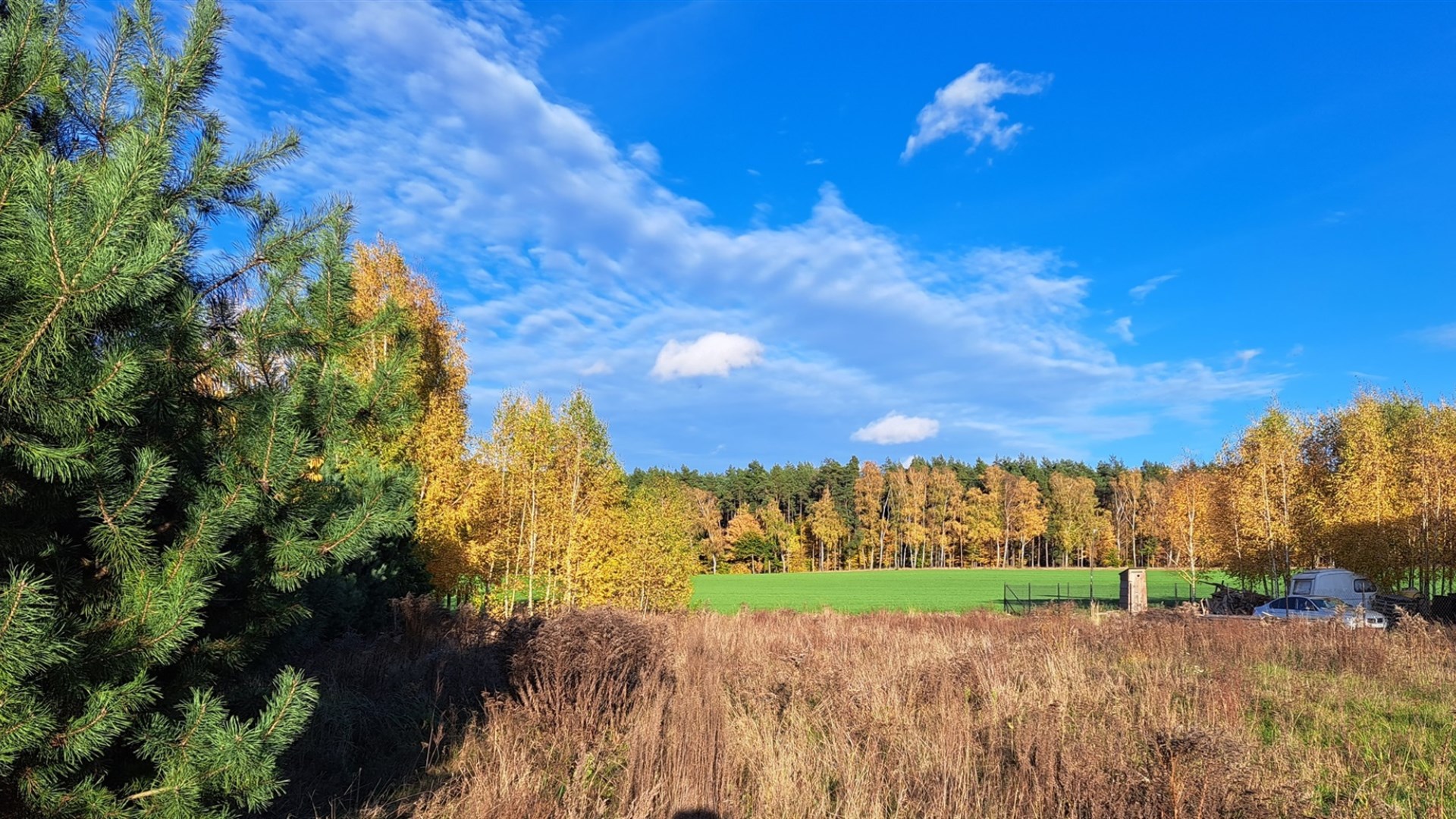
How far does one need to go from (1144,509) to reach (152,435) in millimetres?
97649

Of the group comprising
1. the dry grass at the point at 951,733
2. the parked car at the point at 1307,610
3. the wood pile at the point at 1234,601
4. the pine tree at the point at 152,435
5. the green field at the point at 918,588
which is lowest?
the green field at the point at 918,588

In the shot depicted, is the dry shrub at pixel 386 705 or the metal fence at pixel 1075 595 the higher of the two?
the dry shrub at pixel 386 705

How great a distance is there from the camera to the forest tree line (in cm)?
2689

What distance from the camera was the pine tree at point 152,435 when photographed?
2508 millimetres

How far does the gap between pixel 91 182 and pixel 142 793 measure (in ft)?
7.57

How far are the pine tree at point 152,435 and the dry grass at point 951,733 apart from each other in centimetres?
177

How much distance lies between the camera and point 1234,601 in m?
28.2

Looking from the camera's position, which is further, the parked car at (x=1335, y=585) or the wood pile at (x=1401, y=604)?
Result: the parked car at (x=1335, y=585)

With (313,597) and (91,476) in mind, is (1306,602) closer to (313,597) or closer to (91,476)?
(313,597)

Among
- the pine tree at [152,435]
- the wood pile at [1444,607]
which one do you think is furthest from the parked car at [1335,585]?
the pine tree at [152,435]

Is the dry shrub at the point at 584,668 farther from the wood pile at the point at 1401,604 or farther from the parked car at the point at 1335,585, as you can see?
the parked car at the point at 1335,585

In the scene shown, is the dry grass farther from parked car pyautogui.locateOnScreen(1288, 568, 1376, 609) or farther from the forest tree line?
the forest tree line

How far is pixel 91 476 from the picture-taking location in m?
2.75

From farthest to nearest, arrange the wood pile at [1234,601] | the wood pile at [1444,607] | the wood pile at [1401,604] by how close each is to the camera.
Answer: the wood pile at [1234,601], the wood pile at [1444,607], the wood pile at [1401,604]
